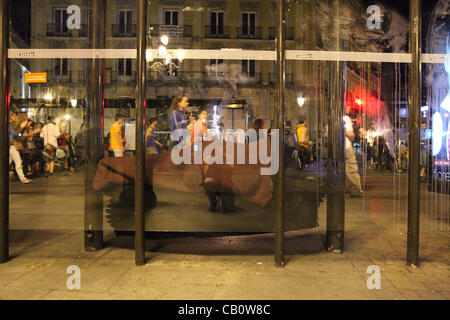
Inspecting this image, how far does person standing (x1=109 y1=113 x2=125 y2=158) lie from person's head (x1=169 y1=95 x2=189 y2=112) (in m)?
0.68

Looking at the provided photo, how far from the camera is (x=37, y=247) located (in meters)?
4.97

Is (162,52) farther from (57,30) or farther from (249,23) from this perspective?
(57,30)

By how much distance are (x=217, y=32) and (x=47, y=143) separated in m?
2.59

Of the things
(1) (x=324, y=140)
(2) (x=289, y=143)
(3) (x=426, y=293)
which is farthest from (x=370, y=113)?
(3) (x=426, y=293)

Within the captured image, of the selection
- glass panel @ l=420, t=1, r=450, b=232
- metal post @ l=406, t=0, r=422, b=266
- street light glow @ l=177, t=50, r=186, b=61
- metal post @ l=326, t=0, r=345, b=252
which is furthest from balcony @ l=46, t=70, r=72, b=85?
glass panel @ l=420, t=1, r=450, b=232

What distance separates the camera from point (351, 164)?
5.07m

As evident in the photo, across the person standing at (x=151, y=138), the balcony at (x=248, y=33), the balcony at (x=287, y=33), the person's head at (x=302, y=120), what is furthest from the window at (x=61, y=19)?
the person's head at (x=302, y=120)

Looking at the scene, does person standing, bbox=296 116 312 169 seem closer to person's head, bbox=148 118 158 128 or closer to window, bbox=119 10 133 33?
person's head, bbox=148 118 158 128

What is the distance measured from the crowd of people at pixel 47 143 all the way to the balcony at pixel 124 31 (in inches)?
49.4

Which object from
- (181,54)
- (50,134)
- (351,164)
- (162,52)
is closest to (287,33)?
(181,54)

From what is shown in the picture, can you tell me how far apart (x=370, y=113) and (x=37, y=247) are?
463 cm

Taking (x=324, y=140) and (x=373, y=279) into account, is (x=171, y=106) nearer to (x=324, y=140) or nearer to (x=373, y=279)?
(x=324, y=140)

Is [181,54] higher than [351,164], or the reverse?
[181,54]

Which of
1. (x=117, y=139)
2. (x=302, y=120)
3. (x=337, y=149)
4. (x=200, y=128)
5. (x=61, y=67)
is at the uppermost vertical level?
(x=61, y=67)
